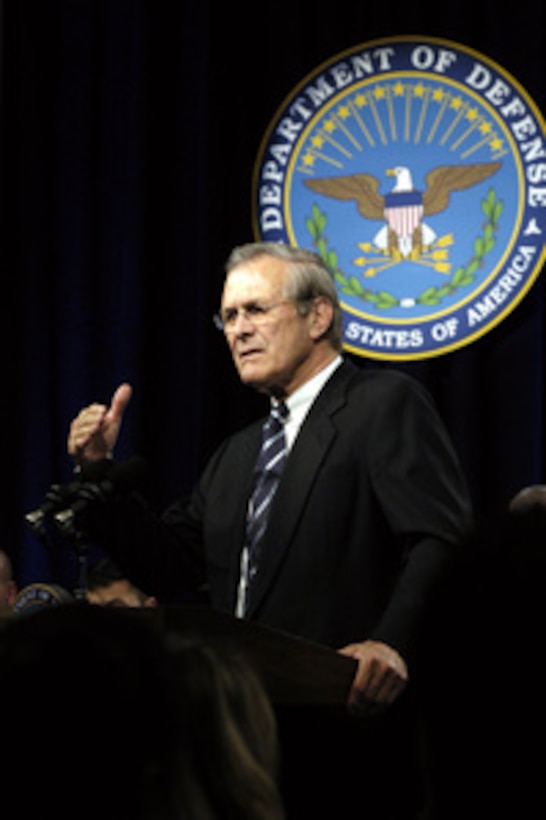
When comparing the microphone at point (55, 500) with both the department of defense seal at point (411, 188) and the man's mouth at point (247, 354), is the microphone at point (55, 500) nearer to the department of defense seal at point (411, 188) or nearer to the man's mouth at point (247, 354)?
the man's mouth at point (247, 354)

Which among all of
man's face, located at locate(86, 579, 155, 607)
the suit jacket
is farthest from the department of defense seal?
the suit jacket

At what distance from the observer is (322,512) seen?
2664 millimetres

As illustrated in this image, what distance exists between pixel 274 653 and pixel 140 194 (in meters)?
2.82

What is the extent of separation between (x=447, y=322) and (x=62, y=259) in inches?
50.2

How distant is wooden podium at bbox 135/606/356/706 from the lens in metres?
1.95

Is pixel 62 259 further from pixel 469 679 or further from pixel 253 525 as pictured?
pixel 469 679

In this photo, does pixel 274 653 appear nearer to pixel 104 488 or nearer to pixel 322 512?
pixel 104 488

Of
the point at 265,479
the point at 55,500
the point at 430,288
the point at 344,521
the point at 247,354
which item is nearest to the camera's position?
the point at 55,500

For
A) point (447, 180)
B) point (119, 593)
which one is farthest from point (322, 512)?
point (447, 180)

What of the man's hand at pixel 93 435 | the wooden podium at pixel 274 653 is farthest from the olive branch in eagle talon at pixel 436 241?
the wooden podium at pixel 274 653

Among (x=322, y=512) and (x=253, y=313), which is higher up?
(x=253, y=313)

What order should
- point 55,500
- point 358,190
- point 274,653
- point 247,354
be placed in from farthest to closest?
point 358,190, point 247,354, point 55,500, point 274,653

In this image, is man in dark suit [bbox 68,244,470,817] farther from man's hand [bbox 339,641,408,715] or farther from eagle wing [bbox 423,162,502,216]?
eagle wing [bbox 423,162,502,216]

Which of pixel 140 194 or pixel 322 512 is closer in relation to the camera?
pixel 322 512
